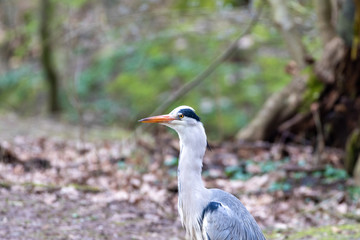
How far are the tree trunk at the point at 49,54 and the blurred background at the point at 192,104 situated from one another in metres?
0.04

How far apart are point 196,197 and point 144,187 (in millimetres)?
3397

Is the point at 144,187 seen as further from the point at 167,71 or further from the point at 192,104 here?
the point at 167,71

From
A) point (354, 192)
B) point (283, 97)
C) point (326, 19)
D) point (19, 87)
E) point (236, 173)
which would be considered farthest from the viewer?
point (19, 87)

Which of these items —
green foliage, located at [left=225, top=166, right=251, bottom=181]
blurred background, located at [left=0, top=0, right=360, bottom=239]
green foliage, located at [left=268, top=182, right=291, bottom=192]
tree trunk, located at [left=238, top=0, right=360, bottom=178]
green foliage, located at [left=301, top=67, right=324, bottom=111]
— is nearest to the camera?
blurred background, located at [left=0, top=0, right=360, bottom=239]

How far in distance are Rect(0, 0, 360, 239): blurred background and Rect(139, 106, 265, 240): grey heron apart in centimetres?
157

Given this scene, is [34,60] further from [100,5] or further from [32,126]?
[32,126]

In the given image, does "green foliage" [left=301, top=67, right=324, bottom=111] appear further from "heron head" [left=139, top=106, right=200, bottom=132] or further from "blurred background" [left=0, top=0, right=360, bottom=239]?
"heron head" [left=139, top=106, right=200, bottom=132]

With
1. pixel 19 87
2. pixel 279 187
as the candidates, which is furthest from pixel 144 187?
pixel 19 87

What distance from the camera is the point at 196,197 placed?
13.4ft

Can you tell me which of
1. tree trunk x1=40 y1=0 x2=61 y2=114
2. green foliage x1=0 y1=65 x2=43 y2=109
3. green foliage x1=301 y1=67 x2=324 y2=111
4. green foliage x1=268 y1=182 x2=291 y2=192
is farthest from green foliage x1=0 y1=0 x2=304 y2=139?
green foliage x1=268 y1=182 x2=291 y2=192

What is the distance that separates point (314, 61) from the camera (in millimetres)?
9867

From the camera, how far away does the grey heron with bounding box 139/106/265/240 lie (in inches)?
157

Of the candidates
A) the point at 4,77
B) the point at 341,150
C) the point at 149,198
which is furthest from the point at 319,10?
the point at 4,77

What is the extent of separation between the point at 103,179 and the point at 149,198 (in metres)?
1.09
